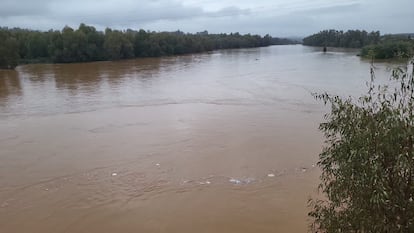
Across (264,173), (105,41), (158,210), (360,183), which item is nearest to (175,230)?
(158,210)

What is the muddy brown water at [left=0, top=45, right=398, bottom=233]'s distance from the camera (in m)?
8.05

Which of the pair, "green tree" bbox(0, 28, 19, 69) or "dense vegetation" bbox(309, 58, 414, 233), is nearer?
"dense vegetation" bbox(309, 58, 414, 233)

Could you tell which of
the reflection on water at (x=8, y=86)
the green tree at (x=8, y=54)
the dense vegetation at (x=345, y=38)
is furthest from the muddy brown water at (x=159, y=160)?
the dense vegetation at (x=345, y=38)

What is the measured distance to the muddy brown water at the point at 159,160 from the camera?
8055 millimetres

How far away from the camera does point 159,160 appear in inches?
445

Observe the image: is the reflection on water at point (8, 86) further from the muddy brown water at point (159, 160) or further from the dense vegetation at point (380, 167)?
the dense vegetation at point (380, 167)

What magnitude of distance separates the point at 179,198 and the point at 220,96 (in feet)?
43.2

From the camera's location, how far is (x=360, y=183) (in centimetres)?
356

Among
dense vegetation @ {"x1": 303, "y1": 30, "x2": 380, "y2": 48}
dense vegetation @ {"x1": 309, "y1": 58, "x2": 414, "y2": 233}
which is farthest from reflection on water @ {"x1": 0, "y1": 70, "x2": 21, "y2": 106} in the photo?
dense vegetation @ {"x1": 303, "y1": 30, "x2": 380, "y2": 48}

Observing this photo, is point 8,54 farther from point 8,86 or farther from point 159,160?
point 159,160

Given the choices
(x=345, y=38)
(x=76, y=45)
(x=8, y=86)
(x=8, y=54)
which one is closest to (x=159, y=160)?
(x=8, y=86)

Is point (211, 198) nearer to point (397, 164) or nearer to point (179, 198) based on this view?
point (179, 198)

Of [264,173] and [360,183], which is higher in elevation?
[360,183]

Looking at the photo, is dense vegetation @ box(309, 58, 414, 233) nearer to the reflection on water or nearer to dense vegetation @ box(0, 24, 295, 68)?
the reflection on water
